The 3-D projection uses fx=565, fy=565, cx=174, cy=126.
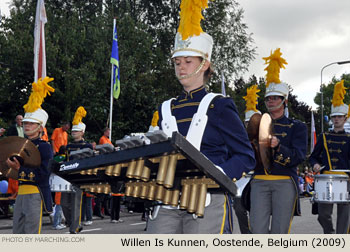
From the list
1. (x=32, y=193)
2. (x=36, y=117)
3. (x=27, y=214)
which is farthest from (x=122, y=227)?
(x=27, y=214)

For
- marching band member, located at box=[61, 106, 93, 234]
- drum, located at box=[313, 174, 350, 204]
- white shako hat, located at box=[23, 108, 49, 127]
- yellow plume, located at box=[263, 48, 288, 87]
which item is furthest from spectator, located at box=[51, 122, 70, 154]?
yellow plume, located at box=[263, 48, 288, 87]

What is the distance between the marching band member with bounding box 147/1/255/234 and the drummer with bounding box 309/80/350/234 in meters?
6.13

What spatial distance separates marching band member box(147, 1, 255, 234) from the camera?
3.95 m

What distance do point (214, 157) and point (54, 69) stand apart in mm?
21637

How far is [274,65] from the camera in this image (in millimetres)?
8562

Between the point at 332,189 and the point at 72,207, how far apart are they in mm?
5748

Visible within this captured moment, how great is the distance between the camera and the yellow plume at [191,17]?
14.1 ft

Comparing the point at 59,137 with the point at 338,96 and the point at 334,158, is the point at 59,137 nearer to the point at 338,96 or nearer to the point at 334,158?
the point at 338,96

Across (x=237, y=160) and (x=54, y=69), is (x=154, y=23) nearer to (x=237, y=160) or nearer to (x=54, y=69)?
(x=54, y=69)

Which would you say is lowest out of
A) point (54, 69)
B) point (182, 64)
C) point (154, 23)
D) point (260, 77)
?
point (182, 64)

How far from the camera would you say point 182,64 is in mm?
4320

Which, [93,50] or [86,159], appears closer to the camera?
[86,159]

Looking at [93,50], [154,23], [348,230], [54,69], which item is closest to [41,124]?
[348,230]

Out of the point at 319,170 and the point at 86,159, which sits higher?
the point at 319,170
